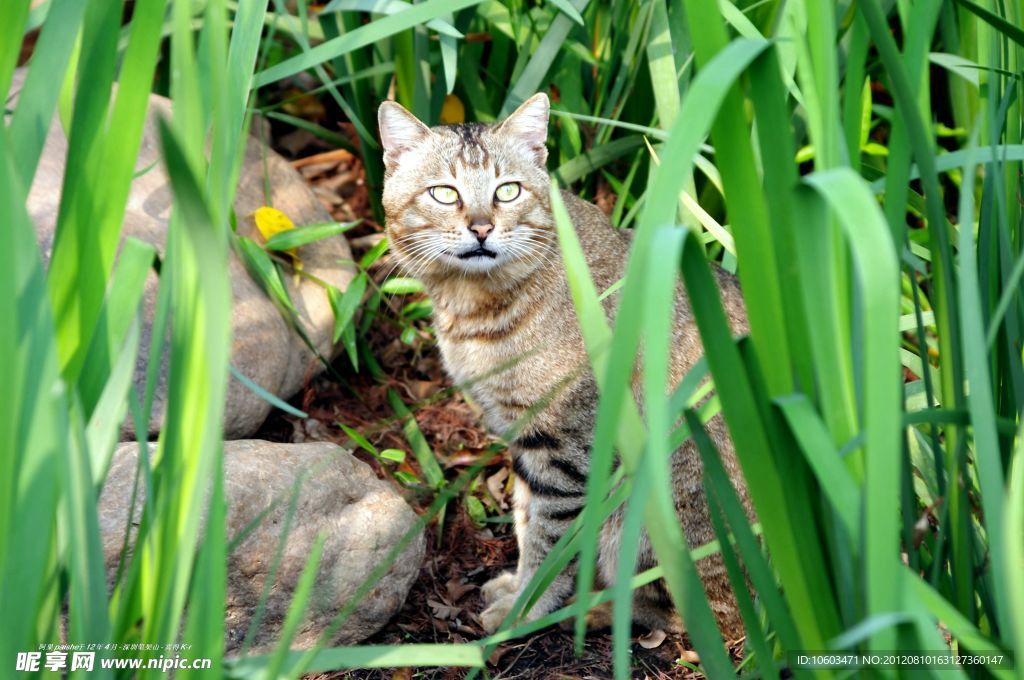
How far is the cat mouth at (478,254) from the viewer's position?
3006 millimetres

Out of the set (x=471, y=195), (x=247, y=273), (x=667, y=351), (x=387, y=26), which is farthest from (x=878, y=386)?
(x=247, y=273)

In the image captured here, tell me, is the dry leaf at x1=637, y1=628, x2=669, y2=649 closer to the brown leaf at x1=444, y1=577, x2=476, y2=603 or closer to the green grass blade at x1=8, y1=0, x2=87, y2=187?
the brown leaf at x1=444, y1=577, x2=476, y2=603

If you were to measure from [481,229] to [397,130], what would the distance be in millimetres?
472

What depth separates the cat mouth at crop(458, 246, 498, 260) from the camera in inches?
118

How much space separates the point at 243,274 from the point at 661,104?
1.46 m

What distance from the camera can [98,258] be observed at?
4.63 ft

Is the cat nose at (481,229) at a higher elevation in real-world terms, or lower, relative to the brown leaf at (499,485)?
higher

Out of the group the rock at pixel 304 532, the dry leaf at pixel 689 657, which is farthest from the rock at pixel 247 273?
the dry leaf at pixel 689 657

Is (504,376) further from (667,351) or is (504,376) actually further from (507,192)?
(667,351)

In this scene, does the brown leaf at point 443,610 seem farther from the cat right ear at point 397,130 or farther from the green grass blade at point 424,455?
the cat right ear at point 397,130

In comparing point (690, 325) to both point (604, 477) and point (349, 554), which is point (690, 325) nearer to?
point (349, 554)

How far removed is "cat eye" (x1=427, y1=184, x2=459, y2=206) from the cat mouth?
19 centimetres

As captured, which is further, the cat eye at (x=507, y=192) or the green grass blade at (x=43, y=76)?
the cat eye at (x=507, y=192)

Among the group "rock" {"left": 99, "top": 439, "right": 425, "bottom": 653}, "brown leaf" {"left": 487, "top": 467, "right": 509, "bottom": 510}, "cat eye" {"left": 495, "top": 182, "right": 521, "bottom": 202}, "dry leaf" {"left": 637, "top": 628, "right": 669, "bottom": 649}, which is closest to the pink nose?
"cat eye" {"left": 495, "top": 182, "right": 521, "bottom": 202}
